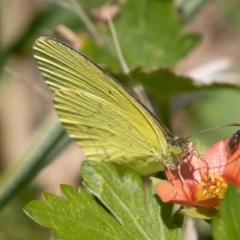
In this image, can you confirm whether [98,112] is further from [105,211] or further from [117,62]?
[105,211]

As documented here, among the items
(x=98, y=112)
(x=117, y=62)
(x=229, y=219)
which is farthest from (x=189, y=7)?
(x=229, y=219)

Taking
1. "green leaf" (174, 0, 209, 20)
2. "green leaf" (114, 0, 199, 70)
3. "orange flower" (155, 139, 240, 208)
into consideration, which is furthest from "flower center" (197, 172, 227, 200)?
"green leaf" (174, 0, 209, 20)

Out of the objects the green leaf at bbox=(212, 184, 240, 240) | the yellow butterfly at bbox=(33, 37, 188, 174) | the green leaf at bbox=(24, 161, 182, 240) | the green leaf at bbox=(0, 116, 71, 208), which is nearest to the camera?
the green leaf at bbox=(212, 184, 240, 240)

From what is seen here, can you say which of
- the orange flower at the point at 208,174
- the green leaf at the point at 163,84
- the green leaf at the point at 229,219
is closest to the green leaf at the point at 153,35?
the green leaf at the point at 163,84

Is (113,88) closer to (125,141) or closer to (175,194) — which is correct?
(125,141)

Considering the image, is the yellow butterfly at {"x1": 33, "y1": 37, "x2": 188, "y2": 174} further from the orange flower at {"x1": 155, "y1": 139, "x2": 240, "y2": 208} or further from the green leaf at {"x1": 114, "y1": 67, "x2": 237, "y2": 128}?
the green leaf at {"x1": 114, "y1": 67, "x2": 237, "y2": 128}

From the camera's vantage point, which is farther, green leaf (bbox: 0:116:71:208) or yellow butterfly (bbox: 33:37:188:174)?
green leaf (bbox: 0:116:71:208)
